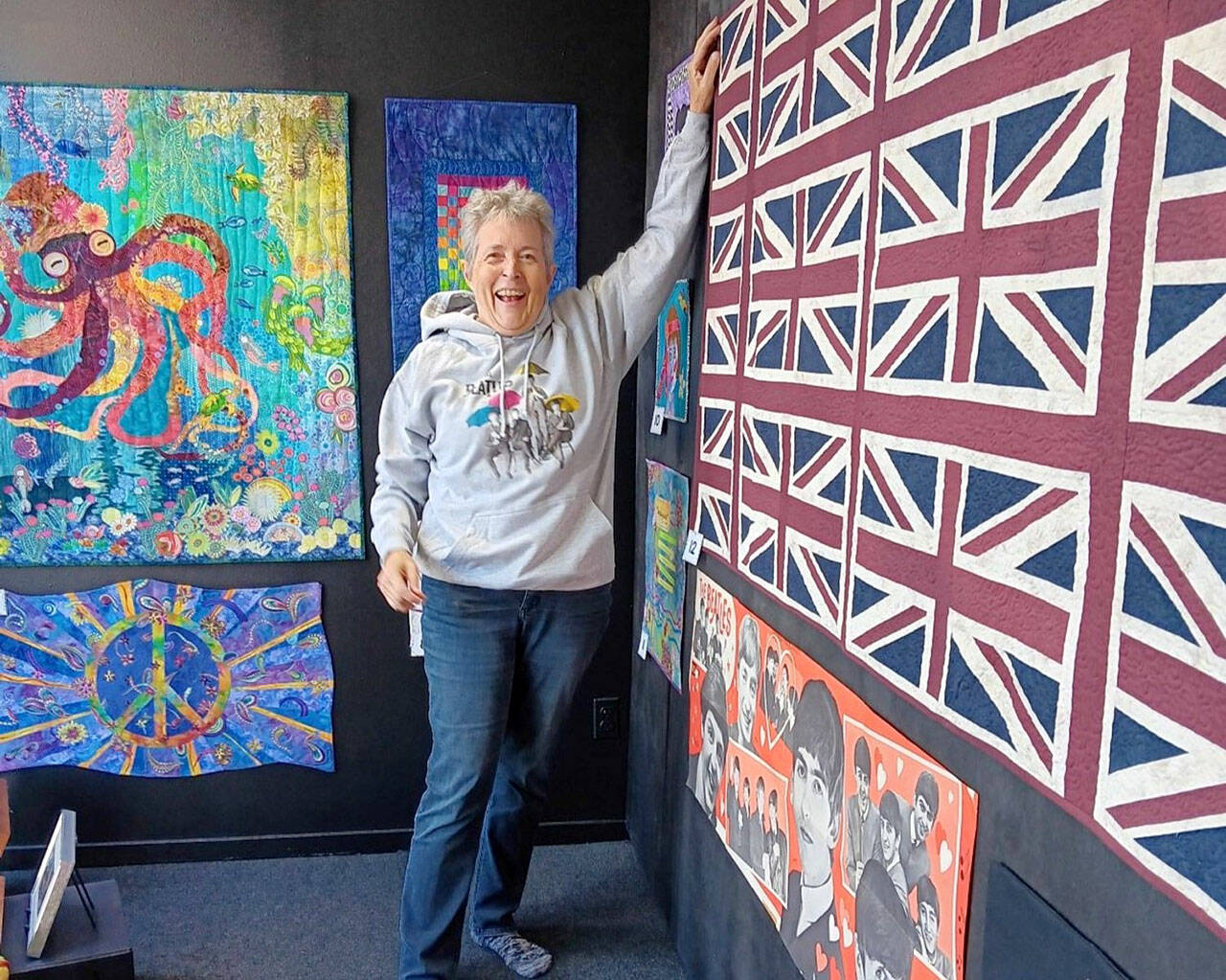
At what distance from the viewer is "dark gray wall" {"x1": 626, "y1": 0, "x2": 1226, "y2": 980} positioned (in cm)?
70

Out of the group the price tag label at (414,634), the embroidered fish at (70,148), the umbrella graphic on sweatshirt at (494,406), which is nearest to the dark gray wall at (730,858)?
the umbrella graphic on sweatshirt at (494,406)

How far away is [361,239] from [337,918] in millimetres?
1617

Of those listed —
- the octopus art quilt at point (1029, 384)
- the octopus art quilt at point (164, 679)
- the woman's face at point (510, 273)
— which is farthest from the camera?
the octopus art quilt at point (164, 679)

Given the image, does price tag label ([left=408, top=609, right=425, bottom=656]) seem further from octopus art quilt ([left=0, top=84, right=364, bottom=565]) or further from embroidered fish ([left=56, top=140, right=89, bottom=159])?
embroidered fish ([left=56, top=140, right=89, bottom=159])

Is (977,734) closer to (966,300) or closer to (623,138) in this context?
(966,300)

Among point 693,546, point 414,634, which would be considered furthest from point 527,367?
point 414,634

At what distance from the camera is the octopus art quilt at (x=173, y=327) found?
2162 millimetres

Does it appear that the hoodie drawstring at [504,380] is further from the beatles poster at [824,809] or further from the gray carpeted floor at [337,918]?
the gray carpeted floor at [337,918]

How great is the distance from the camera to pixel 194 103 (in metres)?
2.17

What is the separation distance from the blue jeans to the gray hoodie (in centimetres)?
7

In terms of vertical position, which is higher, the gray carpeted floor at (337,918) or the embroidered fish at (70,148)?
the embroidered fish at (70,148)

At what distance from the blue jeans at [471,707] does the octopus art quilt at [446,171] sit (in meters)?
0.82

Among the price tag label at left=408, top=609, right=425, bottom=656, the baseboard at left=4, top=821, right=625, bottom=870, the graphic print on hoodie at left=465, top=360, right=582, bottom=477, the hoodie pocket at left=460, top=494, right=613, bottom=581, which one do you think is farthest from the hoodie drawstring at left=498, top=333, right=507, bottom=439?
the baseboard at left=4, top=821, right=625, bottom=870

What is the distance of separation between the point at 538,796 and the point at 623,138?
5.14ft
